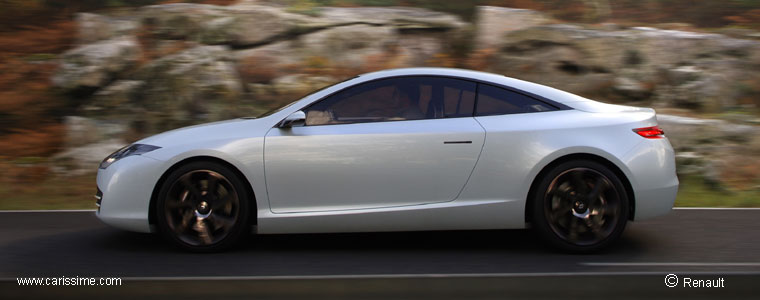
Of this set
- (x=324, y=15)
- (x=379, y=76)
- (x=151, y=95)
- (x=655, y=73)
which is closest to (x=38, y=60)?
(x=151, y=95)

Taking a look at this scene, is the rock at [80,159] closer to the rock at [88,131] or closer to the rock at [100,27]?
the rock at [88,131]

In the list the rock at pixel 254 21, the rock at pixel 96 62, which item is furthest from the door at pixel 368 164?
the rock at pixel 254 21

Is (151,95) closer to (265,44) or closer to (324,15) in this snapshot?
(265,44)

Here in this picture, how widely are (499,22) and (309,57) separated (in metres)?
3.04

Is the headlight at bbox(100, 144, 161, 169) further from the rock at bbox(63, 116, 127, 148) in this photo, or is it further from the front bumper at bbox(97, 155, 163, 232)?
the rock at bbox(63, 116, 127, 148)

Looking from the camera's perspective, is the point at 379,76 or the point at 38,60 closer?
the point at 379,76

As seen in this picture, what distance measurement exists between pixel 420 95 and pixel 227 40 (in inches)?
276

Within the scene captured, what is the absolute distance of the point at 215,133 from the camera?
5344mm

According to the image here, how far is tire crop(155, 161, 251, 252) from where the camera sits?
5.25 m

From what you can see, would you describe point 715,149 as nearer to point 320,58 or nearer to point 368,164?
point 320,58

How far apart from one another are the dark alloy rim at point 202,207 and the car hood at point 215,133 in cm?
24

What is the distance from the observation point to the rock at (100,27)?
39.1ft

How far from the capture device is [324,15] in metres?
12.5

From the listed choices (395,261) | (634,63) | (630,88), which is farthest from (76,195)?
(634,63)
